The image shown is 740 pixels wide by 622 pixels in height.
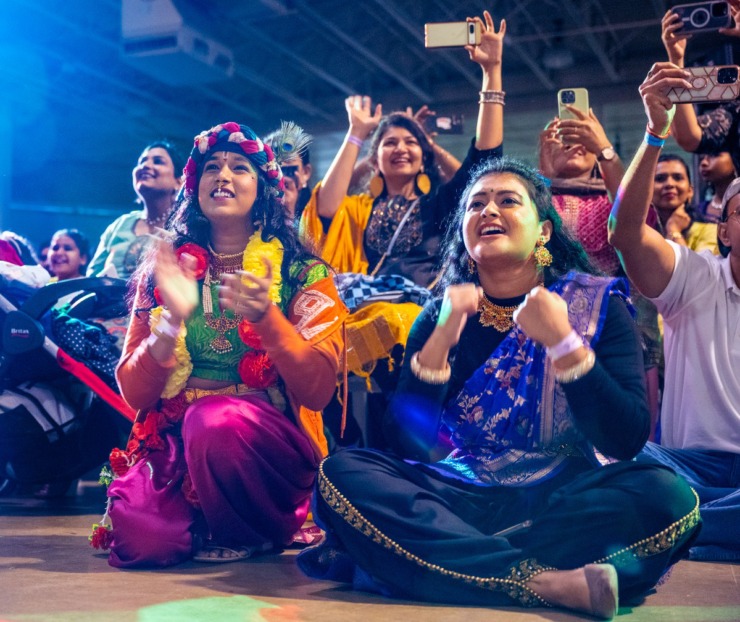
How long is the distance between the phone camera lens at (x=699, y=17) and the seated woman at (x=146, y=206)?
2719mm

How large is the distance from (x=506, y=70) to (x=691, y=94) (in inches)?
404

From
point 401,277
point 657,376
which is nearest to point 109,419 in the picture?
point 401,277

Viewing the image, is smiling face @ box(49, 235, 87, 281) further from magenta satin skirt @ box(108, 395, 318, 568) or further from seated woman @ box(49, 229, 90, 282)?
magenta satin skirt @ box(108, 395, 318, 568)

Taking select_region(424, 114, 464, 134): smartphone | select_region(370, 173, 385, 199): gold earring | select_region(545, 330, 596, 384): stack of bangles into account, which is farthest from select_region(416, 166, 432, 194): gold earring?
select_region(545, 330, 596, 384): stack of bangles

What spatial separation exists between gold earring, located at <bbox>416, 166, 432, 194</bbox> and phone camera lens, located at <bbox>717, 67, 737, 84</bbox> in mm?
1586

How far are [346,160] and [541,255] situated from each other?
5.81 ft

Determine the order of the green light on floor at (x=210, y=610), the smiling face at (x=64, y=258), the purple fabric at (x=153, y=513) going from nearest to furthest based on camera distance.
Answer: the green light on floor at (x=210, y=610)
the purple fabric at (x=153, y=513)
the smiling face at (x=64, y=258)

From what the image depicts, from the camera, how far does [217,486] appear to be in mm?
2664

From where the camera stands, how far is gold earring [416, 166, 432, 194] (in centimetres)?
427

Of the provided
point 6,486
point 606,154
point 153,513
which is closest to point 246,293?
point 153,513

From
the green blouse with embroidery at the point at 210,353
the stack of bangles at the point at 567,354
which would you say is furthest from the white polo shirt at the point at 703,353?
the green blouse with embroidery at the point at 210,353

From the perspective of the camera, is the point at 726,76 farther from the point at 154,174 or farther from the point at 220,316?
the point at 154,174

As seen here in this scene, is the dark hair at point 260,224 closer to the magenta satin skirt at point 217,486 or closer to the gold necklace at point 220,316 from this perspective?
the gold necklace at point 220,316

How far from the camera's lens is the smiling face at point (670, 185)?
4.61 m
